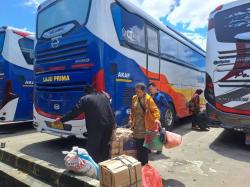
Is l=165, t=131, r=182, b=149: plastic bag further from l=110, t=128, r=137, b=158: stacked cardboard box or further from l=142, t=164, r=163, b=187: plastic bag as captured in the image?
l=142, t=164, r=163, b=187: plastic bag

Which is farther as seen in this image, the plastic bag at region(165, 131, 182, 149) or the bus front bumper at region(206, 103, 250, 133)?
the bus front bumper at region(206, 103, 250, 133)

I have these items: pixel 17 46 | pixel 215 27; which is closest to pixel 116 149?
pixel 215 27

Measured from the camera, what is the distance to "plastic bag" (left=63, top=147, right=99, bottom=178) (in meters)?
3.95

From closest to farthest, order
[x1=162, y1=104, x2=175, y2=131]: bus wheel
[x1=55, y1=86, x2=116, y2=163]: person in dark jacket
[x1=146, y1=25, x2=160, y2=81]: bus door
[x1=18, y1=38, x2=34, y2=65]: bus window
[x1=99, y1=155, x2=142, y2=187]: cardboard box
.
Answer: [x1=99, y1=155, x2=142, y2=187]: cardboard box, [x1=55, y1=86, x2=116, y2=163]: person in dark jacket, [x1=146, y1=25, x2=160, y2=81]: bus door, [x1=162, y1=104, x2=175, y2=131]: bus wheel, [x1=18, y1=38, x2=34, y2=65]: bus window

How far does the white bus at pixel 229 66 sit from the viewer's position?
24.0 ft

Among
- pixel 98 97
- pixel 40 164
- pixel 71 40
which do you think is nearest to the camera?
pixel 40 164

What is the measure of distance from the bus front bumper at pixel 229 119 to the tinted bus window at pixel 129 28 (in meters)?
2.35

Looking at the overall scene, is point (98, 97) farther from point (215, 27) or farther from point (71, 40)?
point (215, 27)

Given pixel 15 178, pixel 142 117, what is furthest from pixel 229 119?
pixel 15 178

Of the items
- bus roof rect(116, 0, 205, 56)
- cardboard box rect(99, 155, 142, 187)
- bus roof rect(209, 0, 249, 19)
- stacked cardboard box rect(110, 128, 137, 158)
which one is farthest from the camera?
bus roof rect(209, 0, 249, 19)

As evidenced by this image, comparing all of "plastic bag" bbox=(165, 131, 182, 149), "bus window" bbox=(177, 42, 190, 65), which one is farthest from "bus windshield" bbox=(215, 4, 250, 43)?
"plastic bag" bbox=(165, 131, 182, 149)

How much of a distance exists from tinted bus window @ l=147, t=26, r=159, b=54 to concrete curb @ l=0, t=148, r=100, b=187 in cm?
442

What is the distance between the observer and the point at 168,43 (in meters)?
9.37

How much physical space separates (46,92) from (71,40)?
55.8 inches
